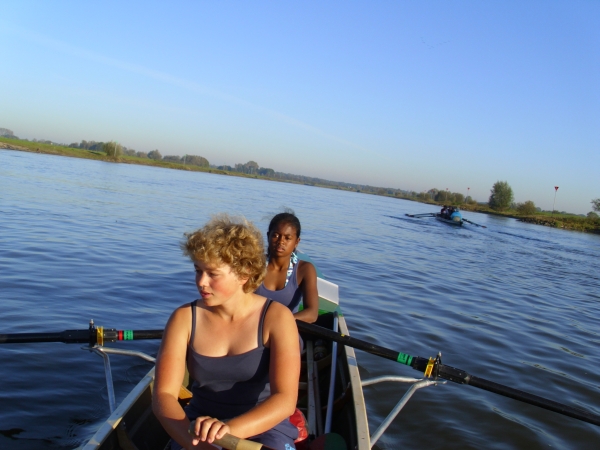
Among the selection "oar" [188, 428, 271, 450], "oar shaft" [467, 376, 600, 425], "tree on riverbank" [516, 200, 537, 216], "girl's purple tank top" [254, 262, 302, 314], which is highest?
"tree on riverbank" [516, 200, 537, 216]

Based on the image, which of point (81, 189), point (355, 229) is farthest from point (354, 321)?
point (81, 189)

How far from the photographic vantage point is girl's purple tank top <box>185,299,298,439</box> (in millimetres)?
2412

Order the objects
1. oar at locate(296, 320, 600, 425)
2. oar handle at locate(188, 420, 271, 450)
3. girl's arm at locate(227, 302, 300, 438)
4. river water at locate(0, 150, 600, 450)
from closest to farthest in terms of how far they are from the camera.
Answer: oar handle at locate(188, 420, 271, 450)
girl's arm at locate(227, 302, 300, 438)
oar at locate(296, 320, 600, 425)
river water at locate(0, 150, 600, 450)

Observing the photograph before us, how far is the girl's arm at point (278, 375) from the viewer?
228 centimetres

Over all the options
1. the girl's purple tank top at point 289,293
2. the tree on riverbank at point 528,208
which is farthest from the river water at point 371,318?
the tree on riverbank at point 528,208

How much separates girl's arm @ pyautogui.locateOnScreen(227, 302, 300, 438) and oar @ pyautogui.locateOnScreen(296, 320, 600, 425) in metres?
1.70

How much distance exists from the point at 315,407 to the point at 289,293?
1.09m

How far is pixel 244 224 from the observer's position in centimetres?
251

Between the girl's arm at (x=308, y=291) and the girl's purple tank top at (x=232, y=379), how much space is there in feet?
7.02

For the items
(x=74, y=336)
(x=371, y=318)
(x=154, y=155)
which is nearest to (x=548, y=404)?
(x=74, y=336)

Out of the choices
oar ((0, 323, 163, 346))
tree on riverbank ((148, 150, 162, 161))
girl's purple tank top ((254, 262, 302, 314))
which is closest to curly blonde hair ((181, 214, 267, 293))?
oar ((0, 323, 163, 346))

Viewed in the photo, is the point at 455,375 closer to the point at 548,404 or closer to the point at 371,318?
the point at 548,404

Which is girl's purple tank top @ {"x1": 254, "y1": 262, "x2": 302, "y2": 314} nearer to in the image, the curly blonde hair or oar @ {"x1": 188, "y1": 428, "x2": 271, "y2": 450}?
the curly blonde hair

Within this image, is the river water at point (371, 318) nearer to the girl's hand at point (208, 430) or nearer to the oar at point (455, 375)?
the oar at point (455, 375)
